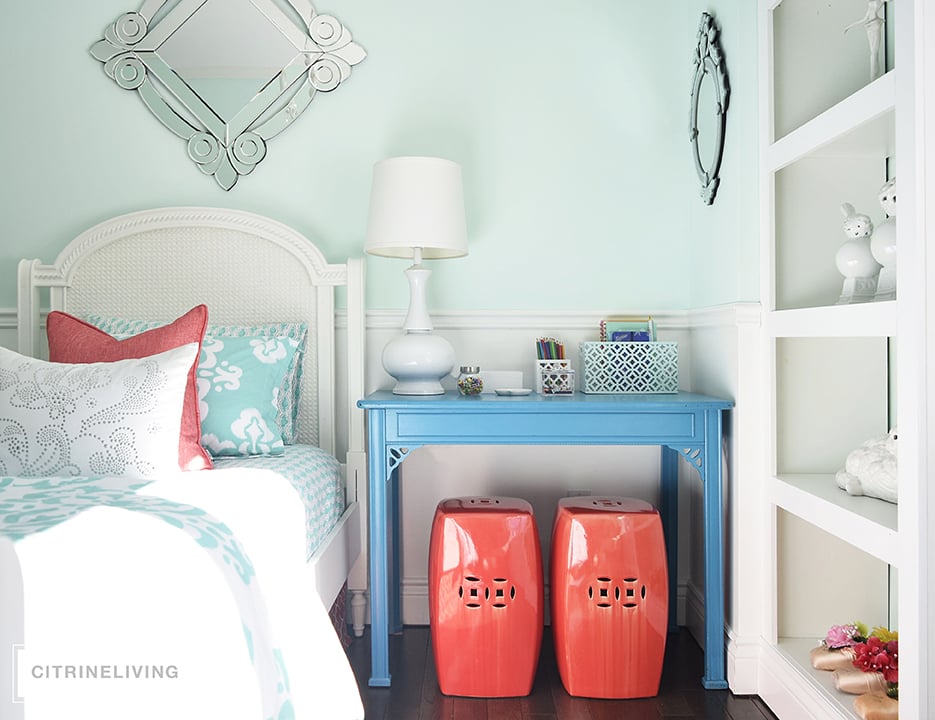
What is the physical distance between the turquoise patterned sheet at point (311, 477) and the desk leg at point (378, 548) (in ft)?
0.47

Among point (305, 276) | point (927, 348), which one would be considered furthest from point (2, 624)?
point (305, 276)

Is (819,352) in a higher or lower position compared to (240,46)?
lower

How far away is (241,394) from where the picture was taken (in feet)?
7.27

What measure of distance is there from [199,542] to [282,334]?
1.28 metres

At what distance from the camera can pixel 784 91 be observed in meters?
2.03

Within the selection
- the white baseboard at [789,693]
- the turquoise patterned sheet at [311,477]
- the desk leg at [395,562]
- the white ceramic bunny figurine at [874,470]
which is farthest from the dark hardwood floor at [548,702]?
the white ceramic bunny figurine at [874,470]

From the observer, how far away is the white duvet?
107 centimetres

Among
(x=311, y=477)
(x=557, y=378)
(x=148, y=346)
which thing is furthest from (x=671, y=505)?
(x=148, y=346)

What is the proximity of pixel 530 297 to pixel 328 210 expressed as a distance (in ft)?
2.43

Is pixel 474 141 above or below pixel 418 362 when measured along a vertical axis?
above

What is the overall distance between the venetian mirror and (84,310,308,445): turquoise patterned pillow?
1352 mm

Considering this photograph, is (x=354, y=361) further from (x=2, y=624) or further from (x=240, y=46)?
(x=2, y=624)

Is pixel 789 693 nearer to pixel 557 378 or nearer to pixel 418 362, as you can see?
pixel 557 378

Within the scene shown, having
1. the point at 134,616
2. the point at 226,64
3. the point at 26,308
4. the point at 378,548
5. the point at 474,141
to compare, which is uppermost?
the point at 226,64
